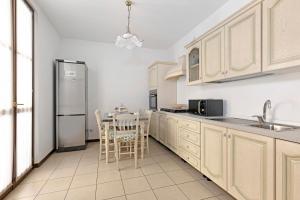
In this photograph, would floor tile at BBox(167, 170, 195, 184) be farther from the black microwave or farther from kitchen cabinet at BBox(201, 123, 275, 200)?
the black microwave

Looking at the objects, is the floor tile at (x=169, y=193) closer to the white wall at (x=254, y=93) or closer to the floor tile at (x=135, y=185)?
the floor tile at (x=135, y=185)

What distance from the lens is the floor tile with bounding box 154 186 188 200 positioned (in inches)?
70.8

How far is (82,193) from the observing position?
1881mm

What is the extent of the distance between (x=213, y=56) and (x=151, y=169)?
196 centimetres

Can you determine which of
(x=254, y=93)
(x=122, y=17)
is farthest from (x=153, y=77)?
(x=254, y=93)

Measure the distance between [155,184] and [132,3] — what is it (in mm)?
2681

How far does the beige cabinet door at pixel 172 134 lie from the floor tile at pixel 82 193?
60.4 inches

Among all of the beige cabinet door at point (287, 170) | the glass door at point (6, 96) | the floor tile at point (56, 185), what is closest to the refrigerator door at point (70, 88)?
the glass door at point (6, 96)

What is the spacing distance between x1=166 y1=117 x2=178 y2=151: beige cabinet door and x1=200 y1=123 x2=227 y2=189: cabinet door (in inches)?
33.1

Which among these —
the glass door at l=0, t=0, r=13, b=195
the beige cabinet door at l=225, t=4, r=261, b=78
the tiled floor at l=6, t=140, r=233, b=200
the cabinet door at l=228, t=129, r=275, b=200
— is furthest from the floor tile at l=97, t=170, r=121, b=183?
the beige cabinet door at l=225, t=4, r=261, b=78

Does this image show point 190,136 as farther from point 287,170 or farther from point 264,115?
point 287,170

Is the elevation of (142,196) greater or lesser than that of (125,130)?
lesser

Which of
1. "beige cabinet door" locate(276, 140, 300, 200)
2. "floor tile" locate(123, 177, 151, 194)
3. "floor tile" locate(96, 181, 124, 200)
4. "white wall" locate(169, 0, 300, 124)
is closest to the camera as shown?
"beige cabinet door" locate(276, 140, 300, 200)

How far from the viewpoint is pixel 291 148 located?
111 cm
